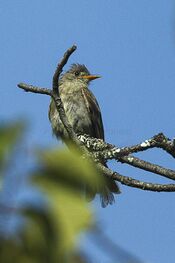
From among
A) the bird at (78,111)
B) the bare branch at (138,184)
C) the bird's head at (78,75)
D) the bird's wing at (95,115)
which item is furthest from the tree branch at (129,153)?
the bird's head at (78,75)

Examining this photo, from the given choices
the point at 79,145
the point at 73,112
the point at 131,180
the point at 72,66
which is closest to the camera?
the point at 131,180

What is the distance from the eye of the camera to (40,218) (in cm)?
92

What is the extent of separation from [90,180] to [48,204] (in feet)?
0.25

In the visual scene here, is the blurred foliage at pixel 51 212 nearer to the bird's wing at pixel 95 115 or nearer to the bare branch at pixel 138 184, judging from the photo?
the bare branch at pixel 138 184

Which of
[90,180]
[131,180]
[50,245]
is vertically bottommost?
[50,245]

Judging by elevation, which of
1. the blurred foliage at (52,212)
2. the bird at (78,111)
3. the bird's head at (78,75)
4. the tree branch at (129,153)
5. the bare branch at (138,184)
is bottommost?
the blurred foliage at (52,212)

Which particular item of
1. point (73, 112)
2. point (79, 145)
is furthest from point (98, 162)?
point (73, 112)

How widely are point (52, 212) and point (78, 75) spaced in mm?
9836

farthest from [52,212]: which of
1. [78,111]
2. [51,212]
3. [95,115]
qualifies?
[95,115]

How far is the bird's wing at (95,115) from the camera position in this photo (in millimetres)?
9156

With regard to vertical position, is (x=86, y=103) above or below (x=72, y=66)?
below

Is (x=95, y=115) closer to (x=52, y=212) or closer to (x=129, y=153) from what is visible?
(x=129, y=153)

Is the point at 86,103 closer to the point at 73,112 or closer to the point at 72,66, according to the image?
the point at 73,112

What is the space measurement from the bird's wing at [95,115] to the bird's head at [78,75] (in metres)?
0.95
